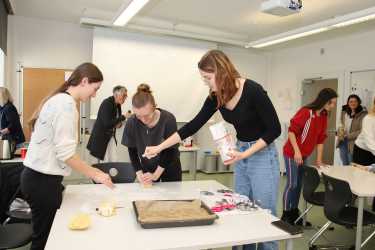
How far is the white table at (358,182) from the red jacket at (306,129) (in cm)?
32

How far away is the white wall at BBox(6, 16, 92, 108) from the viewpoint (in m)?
5.11

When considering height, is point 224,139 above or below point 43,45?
below

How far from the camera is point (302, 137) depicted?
332cm

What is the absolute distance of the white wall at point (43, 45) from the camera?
5.11 metres

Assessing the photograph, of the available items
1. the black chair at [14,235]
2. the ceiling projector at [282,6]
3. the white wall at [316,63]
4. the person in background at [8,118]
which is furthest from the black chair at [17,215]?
the white wall at [316,63]

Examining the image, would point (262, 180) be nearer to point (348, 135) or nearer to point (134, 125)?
point (134, 125)

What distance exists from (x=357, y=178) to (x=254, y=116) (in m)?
1.50

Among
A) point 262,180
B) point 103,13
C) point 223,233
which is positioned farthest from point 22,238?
point 103,13

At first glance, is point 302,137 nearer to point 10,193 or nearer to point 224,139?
point 224,139

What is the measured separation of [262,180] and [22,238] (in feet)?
4.79

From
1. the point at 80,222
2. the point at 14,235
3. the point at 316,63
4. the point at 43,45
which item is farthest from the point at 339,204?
the point at 43,45

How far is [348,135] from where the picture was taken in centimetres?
478

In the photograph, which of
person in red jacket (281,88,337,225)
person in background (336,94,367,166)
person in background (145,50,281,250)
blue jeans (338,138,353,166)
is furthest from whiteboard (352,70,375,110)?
person in background (145,50,281,250)

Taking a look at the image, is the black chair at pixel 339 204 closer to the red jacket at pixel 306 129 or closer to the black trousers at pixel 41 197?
the red jacket at pixel 306 129
